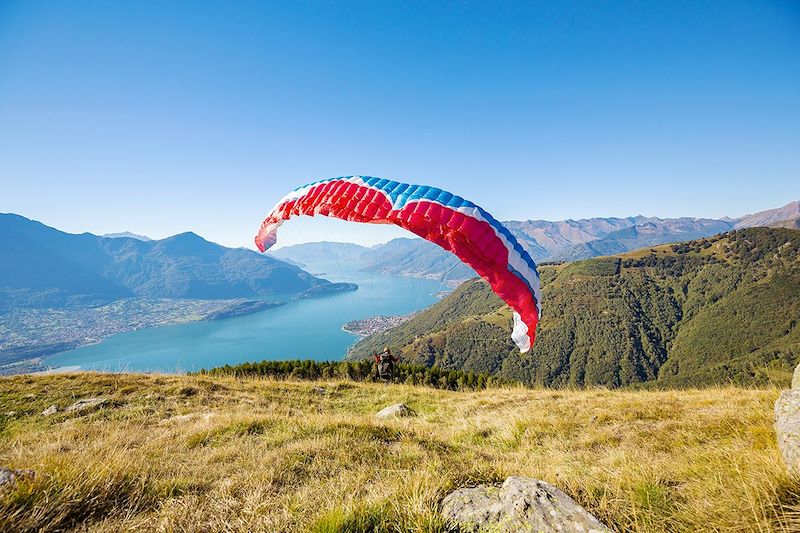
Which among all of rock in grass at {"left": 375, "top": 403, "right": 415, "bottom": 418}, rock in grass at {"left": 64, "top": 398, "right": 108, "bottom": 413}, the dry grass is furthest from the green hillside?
rock in grass at {"left": 64, "top": 398, "right": 108, "bottom": 413}

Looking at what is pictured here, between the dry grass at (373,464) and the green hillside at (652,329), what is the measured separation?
112703 mm

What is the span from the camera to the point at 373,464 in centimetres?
413

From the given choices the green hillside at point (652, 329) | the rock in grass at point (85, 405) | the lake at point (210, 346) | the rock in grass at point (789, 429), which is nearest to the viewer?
the rock in grass at point (789, 429)

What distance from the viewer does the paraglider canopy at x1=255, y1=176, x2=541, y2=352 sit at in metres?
7.99

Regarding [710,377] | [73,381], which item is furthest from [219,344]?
[710,377]

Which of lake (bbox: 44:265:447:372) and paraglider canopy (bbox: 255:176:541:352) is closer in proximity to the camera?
paraglider canopy (bbox: 255:176:541:352)

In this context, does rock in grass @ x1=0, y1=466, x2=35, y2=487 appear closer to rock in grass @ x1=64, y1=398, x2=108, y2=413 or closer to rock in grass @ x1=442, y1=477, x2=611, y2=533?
rock in grass @ x1=442, y1=477, x2=611, y2=533

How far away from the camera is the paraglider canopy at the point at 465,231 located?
799 cm

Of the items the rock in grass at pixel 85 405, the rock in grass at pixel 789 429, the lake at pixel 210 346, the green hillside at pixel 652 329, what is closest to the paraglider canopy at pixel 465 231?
the rock in grass at pixel 789 429

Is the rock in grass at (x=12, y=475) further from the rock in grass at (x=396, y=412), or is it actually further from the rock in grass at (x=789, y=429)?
the rock in grass at (x=396, y=412)

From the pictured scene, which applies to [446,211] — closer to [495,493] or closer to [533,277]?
[533,277]

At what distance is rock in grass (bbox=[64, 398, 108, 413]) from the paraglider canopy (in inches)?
295

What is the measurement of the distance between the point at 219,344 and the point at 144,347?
104ft

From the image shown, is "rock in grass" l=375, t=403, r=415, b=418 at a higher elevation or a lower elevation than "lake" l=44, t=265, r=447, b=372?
higher
